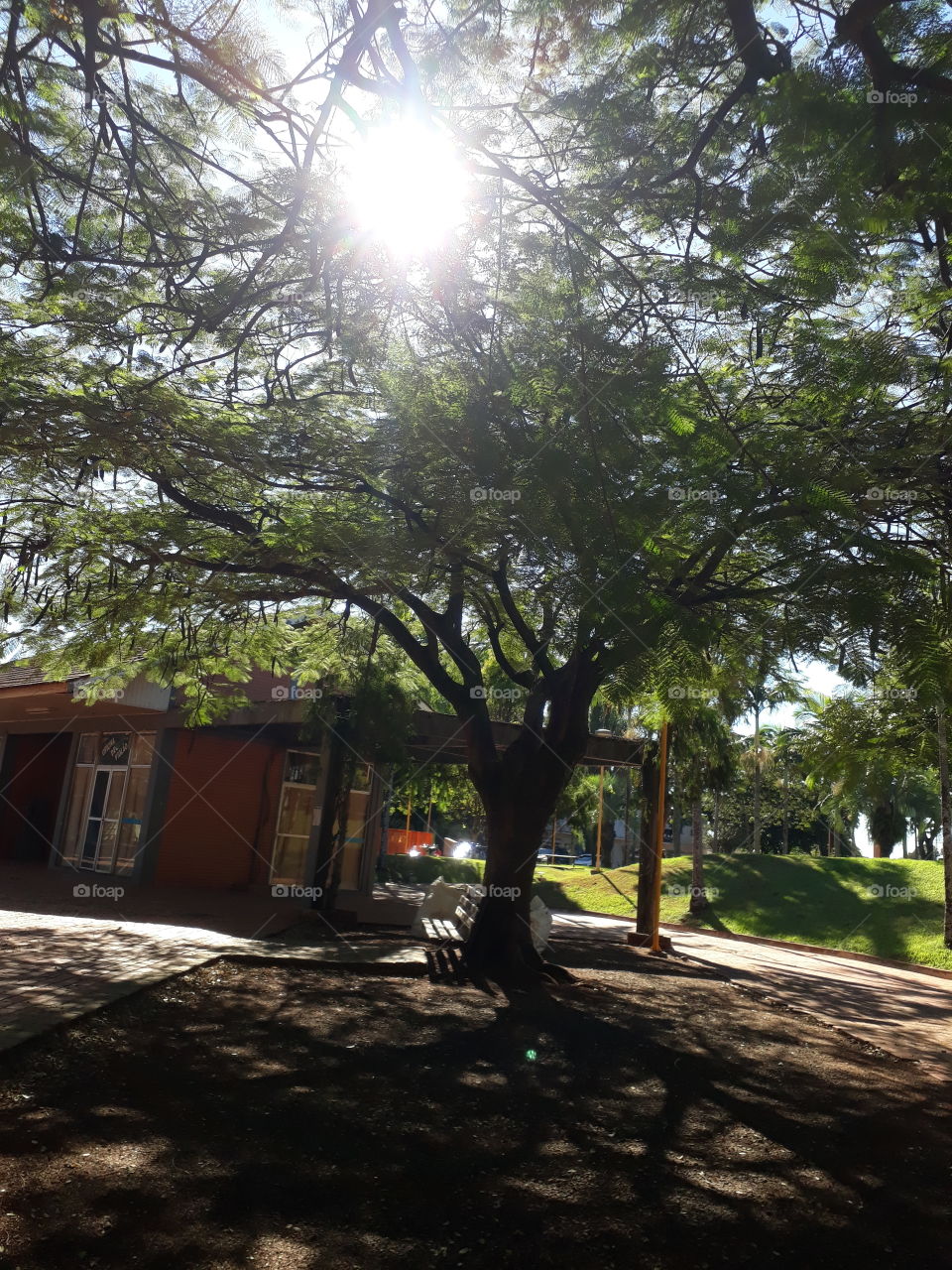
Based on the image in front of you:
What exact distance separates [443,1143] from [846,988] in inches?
432

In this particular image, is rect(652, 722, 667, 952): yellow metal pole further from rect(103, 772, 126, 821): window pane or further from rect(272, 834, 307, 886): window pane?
rect(103, 772, 126, 821): window pane

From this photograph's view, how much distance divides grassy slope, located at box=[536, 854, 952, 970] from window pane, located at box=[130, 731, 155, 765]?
45.8 feet

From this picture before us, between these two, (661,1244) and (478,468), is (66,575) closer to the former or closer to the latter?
(478,468)

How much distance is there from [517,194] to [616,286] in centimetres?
82

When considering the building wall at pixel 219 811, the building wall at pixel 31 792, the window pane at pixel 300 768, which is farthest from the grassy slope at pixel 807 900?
the building wall at pixel 31 792

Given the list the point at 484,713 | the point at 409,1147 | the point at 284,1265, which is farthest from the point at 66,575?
the point at 284,1265

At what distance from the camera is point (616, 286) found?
19.8 ft

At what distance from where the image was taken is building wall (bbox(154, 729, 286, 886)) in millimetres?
19641

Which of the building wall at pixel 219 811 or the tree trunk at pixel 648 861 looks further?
the building wall at pixel 219 811

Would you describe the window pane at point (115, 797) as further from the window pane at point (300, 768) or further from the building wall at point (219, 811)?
the window pane at point (300, 768)

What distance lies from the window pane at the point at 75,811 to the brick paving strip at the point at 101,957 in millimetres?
9051

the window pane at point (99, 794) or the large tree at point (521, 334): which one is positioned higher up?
the large tree at point (521, 334)

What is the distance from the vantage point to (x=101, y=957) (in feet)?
31.7

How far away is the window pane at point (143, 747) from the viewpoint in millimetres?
A: 19734
